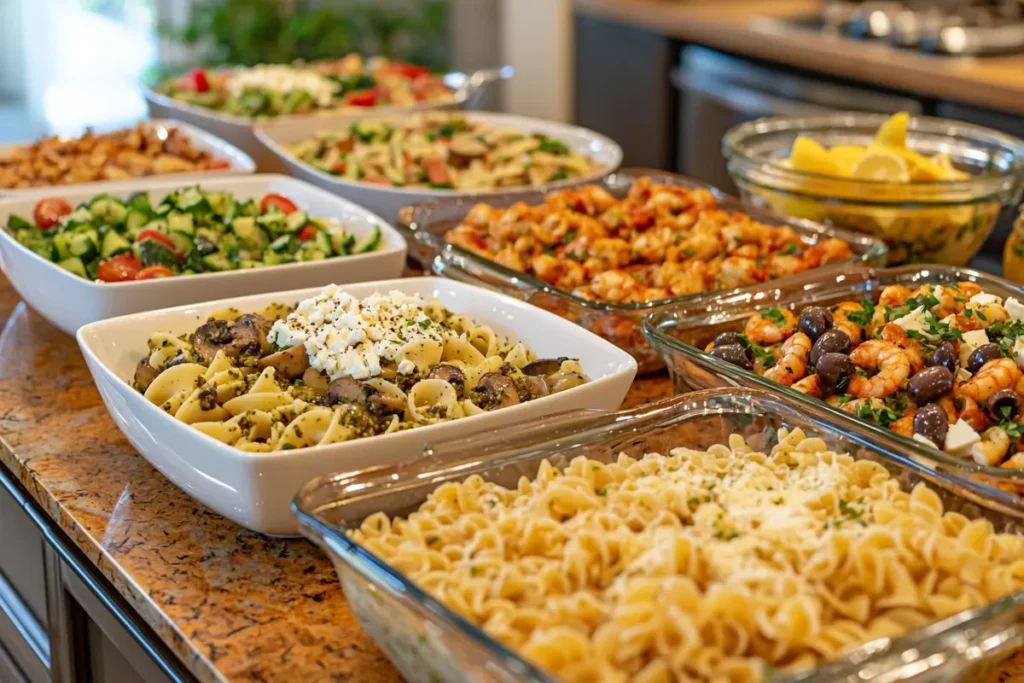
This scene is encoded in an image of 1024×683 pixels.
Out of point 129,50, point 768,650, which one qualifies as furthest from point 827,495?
point 129,50

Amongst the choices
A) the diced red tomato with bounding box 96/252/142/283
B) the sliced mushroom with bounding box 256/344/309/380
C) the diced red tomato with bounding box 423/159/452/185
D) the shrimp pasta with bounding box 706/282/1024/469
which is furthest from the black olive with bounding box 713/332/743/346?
the diced red tomato with bounding box 423/159/452/185

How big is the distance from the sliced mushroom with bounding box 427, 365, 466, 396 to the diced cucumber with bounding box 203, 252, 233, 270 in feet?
1.93

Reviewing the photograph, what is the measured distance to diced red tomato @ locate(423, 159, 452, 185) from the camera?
258 centimetres

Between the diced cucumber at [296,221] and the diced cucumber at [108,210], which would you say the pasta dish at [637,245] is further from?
the diced cucumber at [108,210]

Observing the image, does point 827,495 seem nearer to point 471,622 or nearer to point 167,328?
point 471,622

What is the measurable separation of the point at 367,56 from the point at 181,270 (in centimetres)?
408

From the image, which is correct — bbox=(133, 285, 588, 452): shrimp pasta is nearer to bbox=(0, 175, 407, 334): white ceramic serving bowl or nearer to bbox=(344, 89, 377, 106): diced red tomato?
bbox=(0, 175, 407, 334): white ceramic serving bowl

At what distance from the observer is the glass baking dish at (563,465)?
0.91 m

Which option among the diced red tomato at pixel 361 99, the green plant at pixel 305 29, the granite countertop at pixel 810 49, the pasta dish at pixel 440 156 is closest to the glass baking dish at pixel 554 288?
the pasta dish at pixel 440 156

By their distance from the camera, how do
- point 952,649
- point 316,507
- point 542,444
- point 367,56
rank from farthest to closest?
point 367,56, point 542,444, point 316,507, point 952,649

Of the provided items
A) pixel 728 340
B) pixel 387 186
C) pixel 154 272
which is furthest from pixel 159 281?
pixel 728 340

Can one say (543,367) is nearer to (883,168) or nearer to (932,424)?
(932,424)

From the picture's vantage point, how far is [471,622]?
94 centimetres

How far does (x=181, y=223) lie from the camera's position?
211 centimetres
